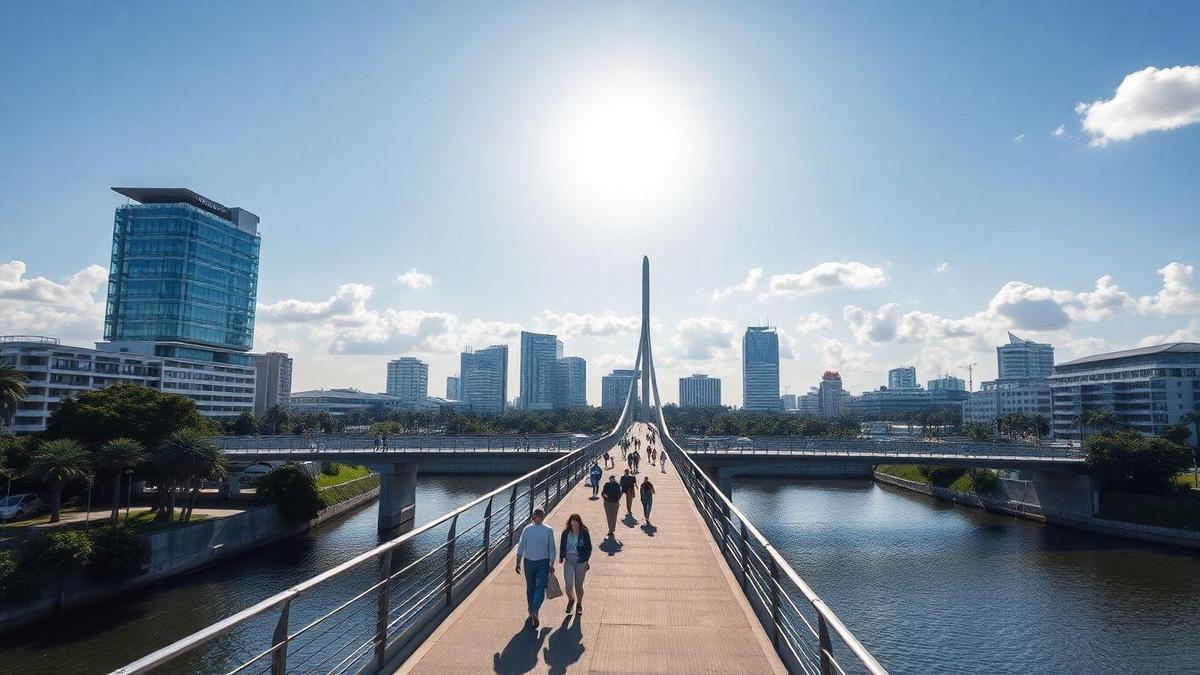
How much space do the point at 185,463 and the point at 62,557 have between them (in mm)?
8097

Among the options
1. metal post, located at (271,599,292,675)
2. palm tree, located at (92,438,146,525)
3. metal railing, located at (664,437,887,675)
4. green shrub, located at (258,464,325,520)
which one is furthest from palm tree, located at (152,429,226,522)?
Answer: metal post, located at (271,599,292,675)

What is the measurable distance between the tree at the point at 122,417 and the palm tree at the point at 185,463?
6.69 feet

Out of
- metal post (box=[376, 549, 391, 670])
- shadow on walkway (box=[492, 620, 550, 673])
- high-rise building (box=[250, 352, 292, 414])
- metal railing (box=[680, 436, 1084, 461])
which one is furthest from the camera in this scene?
high-rise building (box=[250, 352, 292, 414])

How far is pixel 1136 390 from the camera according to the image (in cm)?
8412

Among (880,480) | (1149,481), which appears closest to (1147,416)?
(880,480)

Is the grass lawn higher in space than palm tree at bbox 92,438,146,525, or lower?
lower

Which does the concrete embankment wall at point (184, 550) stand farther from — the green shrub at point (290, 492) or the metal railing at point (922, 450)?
the metal railing at point (922, 450)

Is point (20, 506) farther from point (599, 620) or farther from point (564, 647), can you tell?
point (564, 647)

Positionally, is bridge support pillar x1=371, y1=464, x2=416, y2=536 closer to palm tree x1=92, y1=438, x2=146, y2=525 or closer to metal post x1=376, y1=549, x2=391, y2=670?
palm tree x1=92, y1=438, x2=146, y2=525

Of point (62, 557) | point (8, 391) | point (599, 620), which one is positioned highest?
point (8, 391)

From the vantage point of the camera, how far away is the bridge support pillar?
42.4 metres

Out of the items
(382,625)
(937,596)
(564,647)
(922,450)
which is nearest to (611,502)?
(564,647)

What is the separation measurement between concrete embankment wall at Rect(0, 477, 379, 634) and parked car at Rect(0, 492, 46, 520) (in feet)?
27.6

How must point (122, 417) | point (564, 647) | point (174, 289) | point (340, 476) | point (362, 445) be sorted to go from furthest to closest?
point (174, 289) < point (340, 476) < point (362, 445) < point (122, 417) < point (564, 647)
